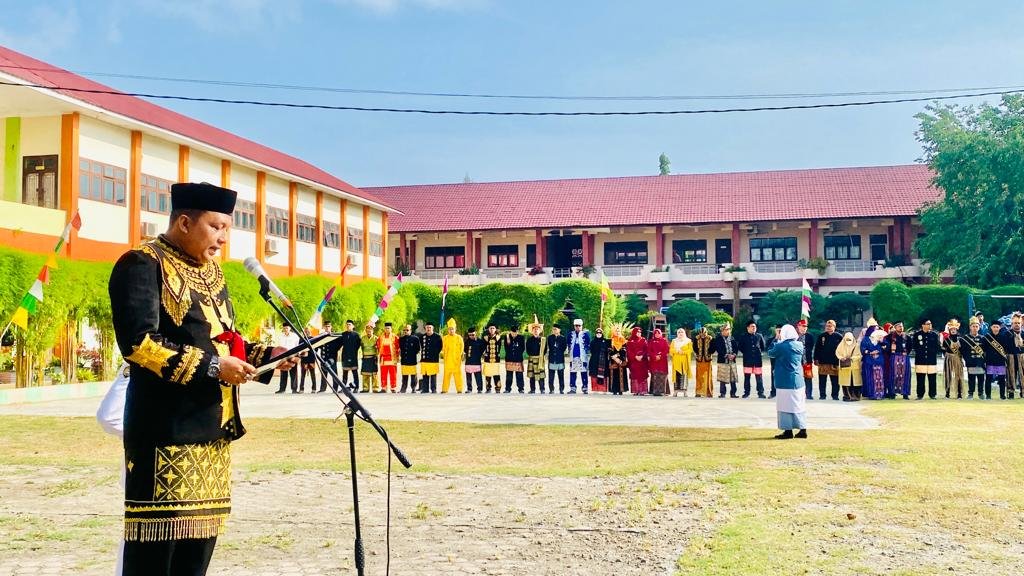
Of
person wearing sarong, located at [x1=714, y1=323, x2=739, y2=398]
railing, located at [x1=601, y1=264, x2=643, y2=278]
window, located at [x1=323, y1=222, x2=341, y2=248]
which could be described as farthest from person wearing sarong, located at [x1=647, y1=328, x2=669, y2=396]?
railing, located at [x1=601, y1=264, x2=643, y2=278]

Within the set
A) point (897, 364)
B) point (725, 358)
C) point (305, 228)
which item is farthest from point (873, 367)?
point (305, 228)

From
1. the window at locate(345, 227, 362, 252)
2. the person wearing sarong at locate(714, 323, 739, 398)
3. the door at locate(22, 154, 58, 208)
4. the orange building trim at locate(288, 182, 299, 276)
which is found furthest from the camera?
the window at locate(345, 227, 362, 252)

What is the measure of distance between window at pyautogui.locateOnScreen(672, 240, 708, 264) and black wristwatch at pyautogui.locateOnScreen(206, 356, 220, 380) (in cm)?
4000

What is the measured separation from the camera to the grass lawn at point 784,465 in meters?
5.44

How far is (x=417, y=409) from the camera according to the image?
1552 cm

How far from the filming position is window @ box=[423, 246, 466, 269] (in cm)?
4416

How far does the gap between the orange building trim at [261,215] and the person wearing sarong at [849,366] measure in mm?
18516

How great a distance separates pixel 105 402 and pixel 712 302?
38.9 m

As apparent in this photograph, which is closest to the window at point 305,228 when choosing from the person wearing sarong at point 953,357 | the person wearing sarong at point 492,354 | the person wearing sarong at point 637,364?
the person wearing sarong at point 492,354

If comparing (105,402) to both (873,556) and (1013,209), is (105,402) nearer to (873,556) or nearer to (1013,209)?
(873,556)

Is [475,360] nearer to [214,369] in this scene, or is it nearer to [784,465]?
[784,465]

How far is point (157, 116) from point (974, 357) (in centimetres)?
2148

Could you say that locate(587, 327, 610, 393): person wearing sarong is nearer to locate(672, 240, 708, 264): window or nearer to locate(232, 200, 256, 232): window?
locate(232, 200, 256, 232): window

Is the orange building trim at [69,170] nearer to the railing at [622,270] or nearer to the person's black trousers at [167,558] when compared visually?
the person's black trousers at [167,558]
